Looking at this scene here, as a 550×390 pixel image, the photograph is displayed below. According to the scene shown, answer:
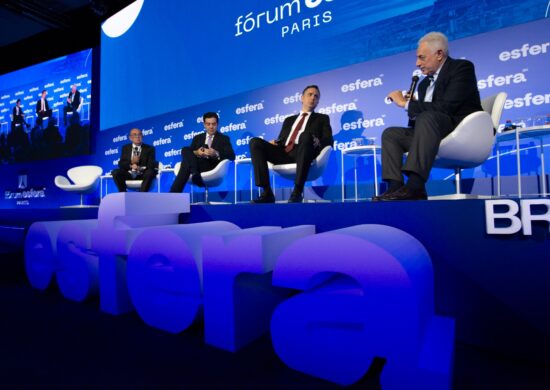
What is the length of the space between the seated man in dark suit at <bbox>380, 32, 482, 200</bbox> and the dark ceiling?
6637mm

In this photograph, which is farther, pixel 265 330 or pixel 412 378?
pixel 265 330

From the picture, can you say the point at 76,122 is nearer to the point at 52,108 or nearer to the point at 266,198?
the point at 52,108

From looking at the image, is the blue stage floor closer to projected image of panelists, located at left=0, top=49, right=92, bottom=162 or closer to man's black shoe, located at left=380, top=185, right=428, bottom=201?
man's black shoe, located at left=380, top=185, right=428, bottom=201

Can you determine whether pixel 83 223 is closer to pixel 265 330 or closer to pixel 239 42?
pixel 265 330

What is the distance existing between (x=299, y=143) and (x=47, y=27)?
8237 millimetres

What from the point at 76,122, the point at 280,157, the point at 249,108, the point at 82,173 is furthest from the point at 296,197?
the point at 76,122

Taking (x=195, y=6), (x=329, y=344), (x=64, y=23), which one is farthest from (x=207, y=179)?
(x=64, y=23)

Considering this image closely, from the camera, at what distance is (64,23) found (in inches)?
297

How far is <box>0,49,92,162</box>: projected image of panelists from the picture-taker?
7520 millimetres

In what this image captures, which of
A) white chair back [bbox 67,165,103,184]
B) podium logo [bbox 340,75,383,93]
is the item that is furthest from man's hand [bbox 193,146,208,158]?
white chair back [bbox 67,165,103,184]

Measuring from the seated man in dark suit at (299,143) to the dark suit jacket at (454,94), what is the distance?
0.97m

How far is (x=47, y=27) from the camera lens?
310 inches

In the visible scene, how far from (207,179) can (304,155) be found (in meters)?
1.46

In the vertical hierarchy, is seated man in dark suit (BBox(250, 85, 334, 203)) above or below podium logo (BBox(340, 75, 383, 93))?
below
